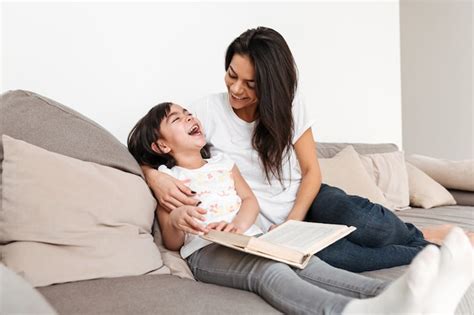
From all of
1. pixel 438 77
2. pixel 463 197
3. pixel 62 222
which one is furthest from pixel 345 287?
pixel 438 77

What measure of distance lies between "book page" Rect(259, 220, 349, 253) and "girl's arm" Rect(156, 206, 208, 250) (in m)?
0.18

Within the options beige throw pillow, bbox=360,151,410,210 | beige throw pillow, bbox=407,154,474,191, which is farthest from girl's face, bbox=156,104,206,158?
beige throw pillow, bbox=407,154,474,191

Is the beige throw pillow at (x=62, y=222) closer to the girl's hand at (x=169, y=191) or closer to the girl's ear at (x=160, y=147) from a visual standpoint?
the girl's hand at (x=169, y=191)

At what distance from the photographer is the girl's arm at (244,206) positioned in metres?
1.67

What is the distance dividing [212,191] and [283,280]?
21.1 inches

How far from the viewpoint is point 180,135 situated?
178cm

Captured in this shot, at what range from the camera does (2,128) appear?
148 cm

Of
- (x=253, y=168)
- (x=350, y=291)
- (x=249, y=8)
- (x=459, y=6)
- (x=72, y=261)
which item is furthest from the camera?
(x=459, y=6)

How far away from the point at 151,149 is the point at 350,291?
0.88m

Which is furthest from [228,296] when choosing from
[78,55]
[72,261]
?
[78,55]

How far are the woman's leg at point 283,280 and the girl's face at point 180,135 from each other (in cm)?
37

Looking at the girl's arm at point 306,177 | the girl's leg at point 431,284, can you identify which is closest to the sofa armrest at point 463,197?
the girl's arm at point 306,177

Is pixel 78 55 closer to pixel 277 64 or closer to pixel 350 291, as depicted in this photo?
pixel 277 64

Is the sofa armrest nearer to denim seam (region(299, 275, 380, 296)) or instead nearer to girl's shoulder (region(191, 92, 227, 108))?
girl's shoulder (region(191, 92, 227, 108))
